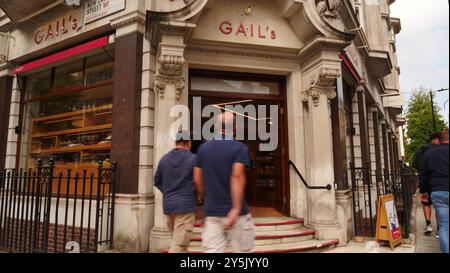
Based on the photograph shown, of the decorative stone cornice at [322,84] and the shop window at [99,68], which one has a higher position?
the shop window at [99,68]

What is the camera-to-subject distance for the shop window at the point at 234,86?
6990 millimetres

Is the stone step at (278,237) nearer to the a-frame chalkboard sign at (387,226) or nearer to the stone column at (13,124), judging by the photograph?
the a-frame chalkboard sign at (387,226)

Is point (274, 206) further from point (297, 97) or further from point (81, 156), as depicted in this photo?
point (81, 156)

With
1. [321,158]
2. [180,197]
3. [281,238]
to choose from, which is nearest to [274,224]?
[281,238]

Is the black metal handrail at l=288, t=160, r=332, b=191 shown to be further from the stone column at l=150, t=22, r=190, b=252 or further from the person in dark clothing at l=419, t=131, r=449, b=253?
the stone column at l=150, t=22, r=190, b=252

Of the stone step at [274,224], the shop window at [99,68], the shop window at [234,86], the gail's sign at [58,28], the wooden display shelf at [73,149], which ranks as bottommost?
the stone step at [274,224]

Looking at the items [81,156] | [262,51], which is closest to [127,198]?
[81,156]

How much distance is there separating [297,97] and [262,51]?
1.33 meters

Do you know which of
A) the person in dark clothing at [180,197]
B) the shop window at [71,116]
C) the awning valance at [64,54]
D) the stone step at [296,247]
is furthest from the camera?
the shop window at [71,116]

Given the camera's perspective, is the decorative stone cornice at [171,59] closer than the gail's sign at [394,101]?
Yes

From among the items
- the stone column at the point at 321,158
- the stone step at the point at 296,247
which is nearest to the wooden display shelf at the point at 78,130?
the stone step at the point at 296,247

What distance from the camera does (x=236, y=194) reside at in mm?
2930

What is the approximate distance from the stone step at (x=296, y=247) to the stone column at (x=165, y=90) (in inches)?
20.4

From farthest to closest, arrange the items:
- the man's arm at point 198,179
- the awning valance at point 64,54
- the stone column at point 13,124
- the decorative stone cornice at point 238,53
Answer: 1. the stone column at point 13,124
2. the awning valance at point 64,54
3. the decorative stone cornice at point 238,53
4. the man's arm at point 198,179
